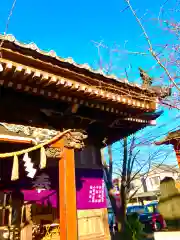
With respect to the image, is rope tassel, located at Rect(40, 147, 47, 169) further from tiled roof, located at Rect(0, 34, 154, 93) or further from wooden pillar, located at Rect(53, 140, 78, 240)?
tiled roof, located at Rect(0, 34, 154, 93)

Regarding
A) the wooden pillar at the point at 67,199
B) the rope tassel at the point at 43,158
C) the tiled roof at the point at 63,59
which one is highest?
the tiled roof at the point at 63,59

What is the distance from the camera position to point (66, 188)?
190 inches

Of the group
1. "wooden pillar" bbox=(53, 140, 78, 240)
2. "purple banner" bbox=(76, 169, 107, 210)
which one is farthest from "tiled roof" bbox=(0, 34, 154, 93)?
"purple banner" bbox=(76, 169, 107, 210)

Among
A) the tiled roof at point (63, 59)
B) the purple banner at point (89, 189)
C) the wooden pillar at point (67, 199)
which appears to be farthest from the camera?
the purple banner at point (89, 189)

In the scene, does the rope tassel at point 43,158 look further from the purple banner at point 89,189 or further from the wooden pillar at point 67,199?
the purple banner at point 89,189

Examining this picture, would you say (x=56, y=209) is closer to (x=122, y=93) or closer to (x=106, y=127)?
(x=106, y=127)

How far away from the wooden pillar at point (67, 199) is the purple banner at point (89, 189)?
206cm

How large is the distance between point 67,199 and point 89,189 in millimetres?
2452

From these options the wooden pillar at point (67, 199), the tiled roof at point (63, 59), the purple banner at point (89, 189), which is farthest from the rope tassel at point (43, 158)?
the purple banner at point (89, 189)

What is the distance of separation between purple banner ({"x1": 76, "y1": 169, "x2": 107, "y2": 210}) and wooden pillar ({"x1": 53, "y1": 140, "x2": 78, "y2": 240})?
2056mm

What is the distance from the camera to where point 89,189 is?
7.11 metres

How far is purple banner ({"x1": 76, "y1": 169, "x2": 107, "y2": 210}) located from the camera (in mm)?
6875

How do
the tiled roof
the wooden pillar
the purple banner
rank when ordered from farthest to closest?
the purple banner, the wooden pillar, the tiled roof

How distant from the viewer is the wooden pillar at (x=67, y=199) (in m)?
4.58
